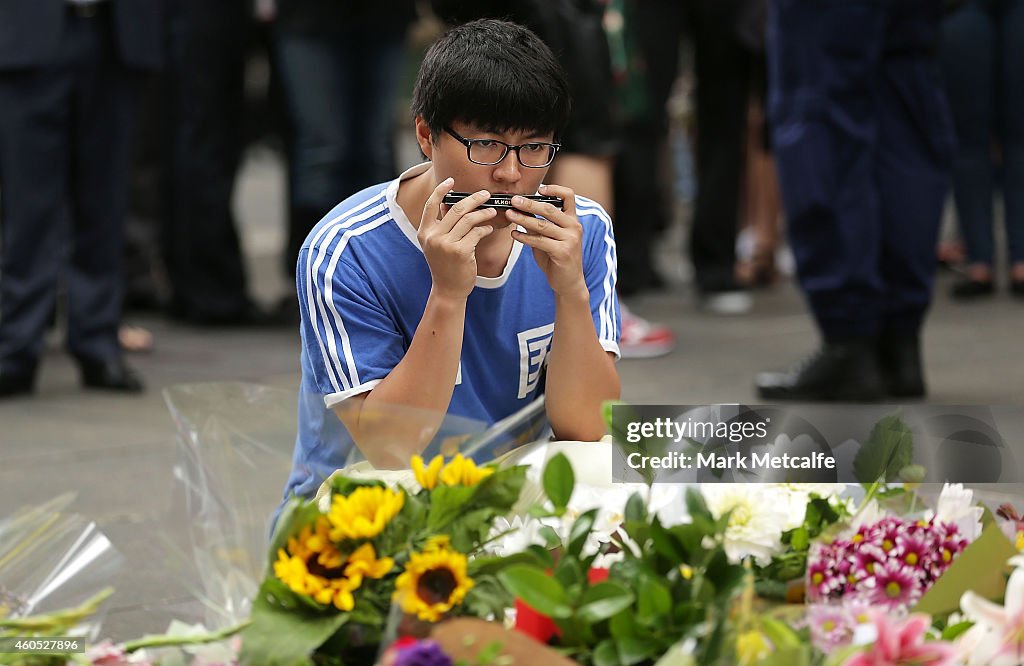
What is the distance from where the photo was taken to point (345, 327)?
2.34 meters

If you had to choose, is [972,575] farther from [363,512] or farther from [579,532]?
[363,512]

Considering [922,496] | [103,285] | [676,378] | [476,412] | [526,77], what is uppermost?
[526,77]

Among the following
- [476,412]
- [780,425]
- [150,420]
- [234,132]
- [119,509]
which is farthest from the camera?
[234,132]

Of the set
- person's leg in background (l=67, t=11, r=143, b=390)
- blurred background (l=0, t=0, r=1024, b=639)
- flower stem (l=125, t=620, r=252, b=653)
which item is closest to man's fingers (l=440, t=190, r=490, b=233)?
flower stem (l=125, t=620, r=252, b=653)

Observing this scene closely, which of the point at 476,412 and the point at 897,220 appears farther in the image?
the point at 897,220

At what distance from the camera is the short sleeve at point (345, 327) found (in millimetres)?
2312

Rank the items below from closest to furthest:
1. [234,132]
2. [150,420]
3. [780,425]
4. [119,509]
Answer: [780,425]
[119,509]
[150,420]
[234,132]

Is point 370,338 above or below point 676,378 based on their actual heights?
above

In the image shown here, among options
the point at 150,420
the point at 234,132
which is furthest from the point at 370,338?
the point at 234,132

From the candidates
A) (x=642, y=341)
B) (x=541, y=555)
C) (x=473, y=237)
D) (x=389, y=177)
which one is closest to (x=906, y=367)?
(x=642, y=341)

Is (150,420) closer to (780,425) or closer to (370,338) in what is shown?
(370,338)

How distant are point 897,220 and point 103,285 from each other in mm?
2522

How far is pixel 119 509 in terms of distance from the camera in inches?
144

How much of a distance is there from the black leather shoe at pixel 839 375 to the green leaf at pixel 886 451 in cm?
312
